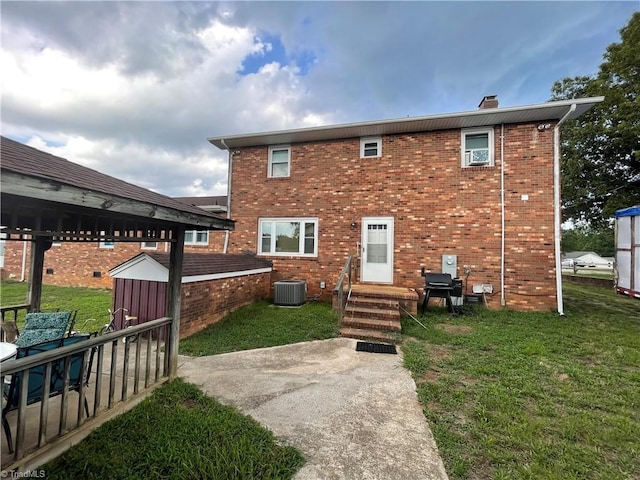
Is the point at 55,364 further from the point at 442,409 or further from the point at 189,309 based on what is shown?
the point at 442,409

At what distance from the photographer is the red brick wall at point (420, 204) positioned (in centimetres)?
809

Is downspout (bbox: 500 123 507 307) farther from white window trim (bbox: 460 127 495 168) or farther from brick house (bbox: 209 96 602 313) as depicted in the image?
white window trim (bbox: 460 127 495 168)

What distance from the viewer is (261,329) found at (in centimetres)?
634

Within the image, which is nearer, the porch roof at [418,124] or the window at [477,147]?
the porch roof at [418,124]

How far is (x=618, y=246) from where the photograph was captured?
24.3 ft

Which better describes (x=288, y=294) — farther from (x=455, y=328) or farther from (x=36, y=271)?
(x=36, y=271)

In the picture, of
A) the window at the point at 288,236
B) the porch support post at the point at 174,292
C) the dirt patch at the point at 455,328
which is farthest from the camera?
the window at the point at 288,236

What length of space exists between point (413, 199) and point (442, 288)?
286 cm

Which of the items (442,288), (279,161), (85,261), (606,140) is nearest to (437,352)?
(442,288)

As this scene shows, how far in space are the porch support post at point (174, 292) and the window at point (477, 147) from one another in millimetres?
8126

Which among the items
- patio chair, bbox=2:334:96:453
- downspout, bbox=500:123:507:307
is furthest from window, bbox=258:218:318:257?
patio chair, bbox=2:334:96:453

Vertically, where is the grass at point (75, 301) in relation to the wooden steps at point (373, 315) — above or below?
below

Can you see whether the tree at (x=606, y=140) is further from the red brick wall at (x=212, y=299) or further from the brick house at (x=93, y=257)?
the brick house at (x=93, y=257)

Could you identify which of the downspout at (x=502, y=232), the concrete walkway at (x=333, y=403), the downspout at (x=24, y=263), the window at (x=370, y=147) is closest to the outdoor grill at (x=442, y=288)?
the downspout at (x=502, y=232)
